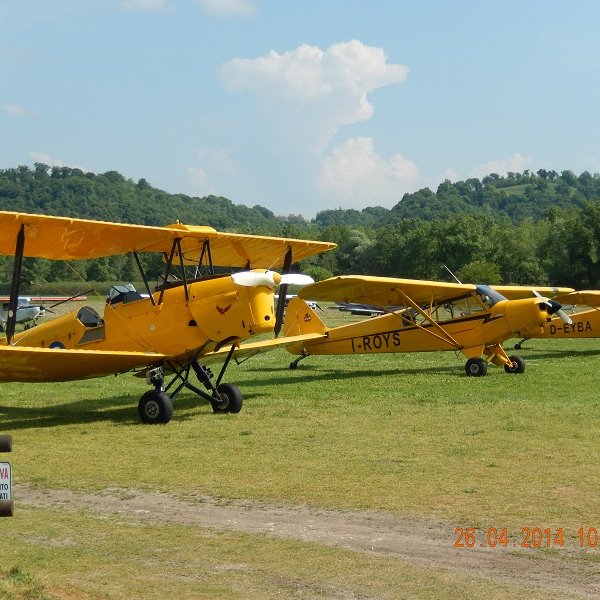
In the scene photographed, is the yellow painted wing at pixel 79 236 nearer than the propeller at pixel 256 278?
Yes

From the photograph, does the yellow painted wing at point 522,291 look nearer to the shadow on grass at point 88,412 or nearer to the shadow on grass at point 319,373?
the shadow on grass at point 319,373

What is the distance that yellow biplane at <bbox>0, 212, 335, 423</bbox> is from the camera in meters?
12.1

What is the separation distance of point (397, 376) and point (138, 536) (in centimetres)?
1231

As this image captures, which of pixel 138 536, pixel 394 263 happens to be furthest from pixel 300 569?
pixel 394 263

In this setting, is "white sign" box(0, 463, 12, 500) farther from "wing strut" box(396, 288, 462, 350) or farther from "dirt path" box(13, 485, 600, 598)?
"wing strut" box(396, 288, 462, 350)

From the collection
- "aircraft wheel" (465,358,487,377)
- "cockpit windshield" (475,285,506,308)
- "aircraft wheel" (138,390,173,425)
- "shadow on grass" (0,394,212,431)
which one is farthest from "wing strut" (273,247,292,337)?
"cockpit windshield" (475,285,506,308)

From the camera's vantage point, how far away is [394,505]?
767 centimetres

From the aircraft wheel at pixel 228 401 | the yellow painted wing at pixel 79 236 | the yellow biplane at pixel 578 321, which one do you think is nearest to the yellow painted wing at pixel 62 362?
the aircraft wheel at pixel 228 401

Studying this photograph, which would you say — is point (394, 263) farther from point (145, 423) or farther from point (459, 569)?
point (459, 569)

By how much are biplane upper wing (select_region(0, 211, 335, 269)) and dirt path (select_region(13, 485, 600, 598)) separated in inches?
175

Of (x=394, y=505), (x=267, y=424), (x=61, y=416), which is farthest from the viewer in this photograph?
(x=61, y=416)

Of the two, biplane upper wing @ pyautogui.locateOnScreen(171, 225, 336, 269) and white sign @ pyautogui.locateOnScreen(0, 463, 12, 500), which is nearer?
white sign @ pyautogui.locateOnScreen(0, 463, 12, 500)
